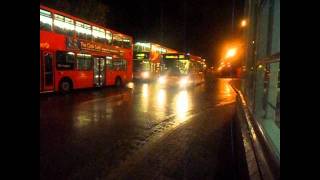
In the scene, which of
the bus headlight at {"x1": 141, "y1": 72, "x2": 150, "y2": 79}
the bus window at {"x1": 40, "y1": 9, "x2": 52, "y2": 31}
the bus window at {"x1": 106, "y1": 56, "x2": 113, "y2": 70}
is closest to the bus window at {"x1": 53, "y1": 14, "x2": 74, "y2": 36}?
the bus window at {"x1": 40, "y1": 9, "x2": 52, "y2": 31}

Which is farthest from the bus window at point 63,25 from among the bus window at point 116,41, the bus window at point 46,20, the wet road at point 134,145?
the wet road at point 134,145

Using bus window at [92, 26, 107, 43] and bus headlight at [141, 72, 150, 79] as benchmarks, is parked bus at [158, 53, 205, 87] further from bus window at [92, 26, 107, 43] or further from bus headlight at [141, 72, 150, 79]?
bus window at [92, 26, 107, 43]

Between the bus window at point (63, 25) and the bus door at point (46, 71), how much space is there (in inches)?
56.9

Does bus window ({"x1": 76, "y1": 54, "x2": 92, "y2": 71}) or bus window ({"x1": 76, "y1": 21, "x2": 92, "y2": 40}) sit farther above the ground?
bus window ({"x1": 76, "y1": 21, "x2": 92, "y2": 40})

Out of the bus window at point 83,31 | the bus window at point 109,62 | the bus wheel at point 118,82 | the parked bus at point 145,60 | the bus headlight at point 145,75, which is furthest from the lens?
the bus headlight at point 145,75

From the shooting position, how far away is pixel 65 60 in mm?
18438

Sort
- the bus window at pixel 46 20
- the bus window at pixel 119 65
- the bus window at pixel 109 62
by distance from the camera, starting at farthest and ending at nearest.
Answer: the bus window at pixel 119 65, the bus window at pixel 109 62, the bus window at pixel 46 20

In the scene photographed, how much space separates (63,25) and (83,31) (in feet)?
6.87

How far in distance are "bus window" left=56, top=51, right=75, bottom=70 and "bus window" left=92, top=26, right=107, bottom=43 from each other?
2517mm

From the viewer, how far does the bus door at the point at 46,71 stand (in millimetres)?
16609

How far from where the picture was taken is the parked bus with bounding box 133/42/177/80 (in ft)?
110

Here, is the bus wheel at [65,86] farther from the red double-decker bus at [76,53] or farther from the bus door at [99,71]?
the bus door at [99,71]

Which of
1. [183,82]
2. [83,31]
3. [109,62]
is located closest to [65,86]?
[83,31]
